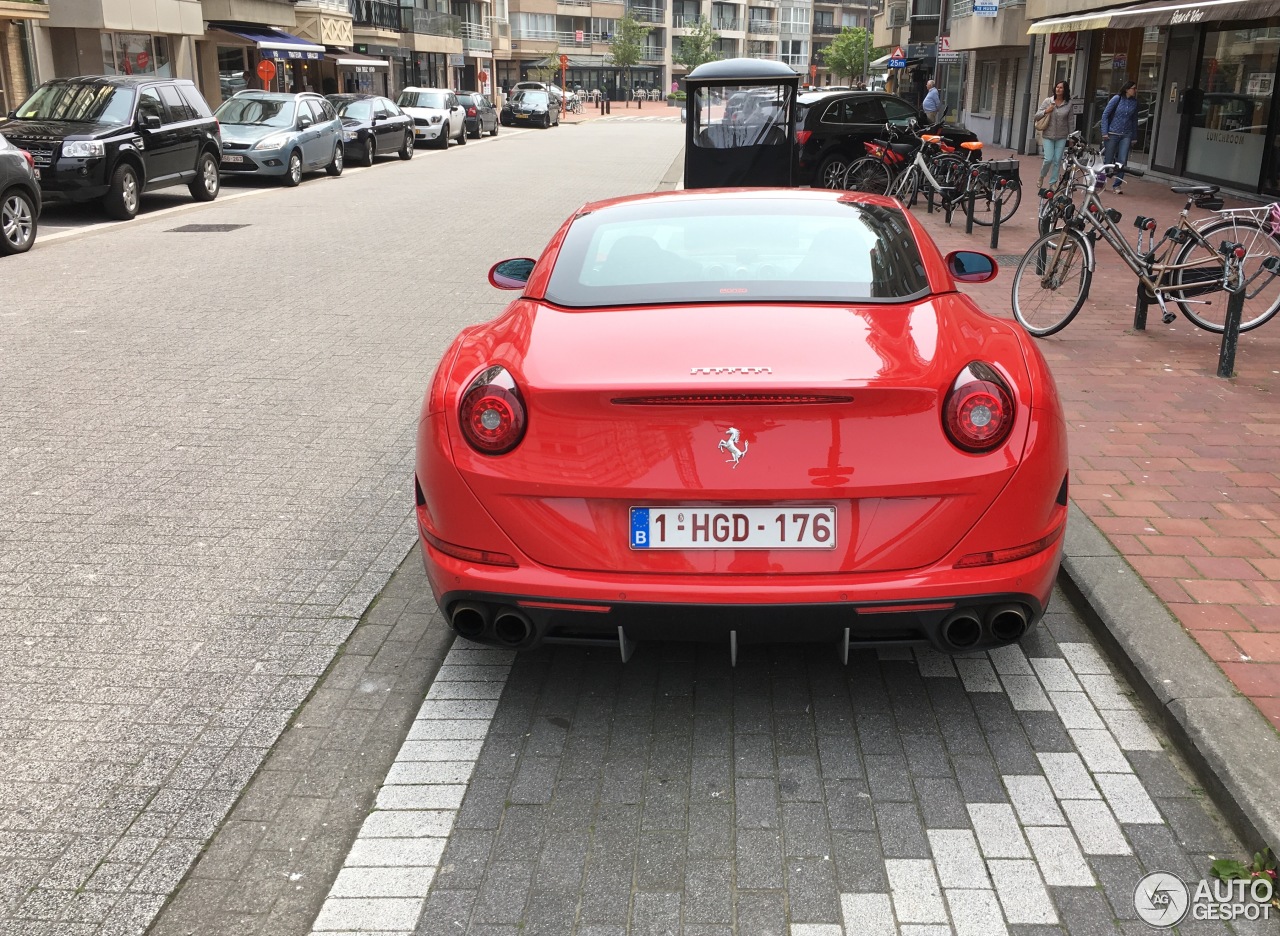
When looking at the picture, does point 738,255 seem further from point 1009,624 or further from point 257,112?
point 257,112

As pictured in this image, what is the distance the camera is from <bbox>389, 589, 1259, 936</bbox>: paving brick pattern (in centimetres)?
275

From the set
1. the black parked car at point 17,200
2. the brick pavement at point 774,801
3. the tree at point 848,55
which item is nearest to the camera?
the brick pavement at point 774,801

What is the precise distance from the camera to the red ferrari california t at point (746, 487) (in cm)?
318

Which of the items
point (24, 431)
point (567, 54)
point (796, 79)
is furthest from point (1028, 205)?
point (567, 54)

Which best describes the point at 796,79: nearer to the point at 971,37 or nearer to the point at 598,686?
the point at 598,686

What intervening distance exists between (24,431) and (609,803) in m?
4.86

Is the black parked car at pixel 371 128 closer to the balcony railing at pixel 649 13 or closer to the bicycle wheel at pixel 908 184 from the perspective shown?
the bicycle wheel at pixel 908 184

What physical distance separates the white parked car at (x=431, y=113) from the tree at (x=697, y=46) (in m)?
80.9

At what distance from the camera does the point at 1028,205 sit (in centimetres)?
1914

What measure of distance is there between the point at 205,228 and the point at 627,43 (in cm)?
9900

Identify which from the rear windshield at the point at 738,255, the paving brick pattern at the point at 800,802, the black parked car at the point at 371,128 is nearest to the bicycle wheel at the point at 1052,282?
the rear windshield at the point at 738,255

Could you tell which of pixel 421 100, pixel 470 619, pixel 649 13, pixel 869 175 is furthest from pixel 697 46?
pixel 470 619

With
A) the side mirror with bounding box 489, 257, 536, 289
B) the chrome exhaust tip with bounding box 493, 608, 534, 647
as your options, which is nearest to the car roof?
the side mirror with bounding box 489, 257, 536, 289

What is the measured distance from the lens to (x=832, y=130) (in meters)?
19.0
